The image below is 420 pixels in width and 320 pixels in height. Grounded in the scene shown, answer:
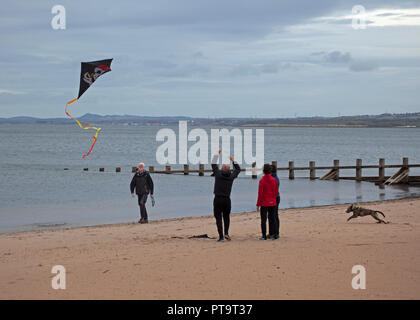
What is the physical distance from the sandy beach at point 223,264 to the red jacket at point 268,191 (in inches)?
32.0

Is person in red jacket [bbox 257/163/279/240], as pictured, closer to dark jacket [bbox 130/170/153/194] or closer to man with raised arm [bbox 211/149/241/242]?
man with raised arm [bbox 211/149/241/242]

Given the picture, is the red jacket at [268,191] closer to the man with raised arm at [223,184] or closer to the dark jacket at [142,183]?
the man with raised arm at [223,184]

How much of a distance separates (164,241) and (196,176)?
91.1ft

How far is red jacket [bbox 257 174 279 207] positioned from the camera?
1196cm

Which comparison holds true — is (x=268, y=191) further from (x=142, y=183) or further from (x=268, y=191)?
(x=142, y=183)

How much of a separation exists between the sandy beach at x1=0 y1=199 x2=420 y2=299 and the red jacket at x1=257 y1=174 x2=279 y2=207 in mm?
814

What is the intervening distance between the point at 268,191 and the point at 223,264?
105 inches

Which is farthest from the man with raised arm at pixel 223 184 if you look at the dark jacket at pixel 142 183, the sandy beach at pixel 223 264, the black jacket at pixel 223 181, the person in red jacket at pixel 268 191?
the dark jacket at pixel 142 183

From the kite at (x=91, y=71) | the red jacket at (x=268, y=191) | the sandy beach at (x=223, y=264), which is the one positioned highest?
the kite at (x=91, y=71)

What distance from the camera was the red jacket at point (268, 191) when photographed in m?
12.0

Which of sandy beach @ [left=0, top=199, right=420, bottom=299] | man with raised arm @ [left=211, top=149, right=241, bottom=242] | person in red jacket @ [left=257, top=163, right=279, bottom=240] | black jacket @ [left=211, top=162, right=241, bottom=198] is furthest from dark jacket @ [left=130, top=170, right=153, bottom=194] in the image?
person in red jacket @ [left=257, top=163, right=279, bottom=240]

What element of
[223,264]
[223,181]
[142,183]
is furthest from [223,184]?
[142,183]

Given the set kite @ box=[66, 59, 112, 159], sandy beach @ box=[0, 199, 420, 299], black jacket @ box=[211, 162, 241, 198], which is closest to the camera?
sandy beach @ box=[0, 199, 420, 299]
